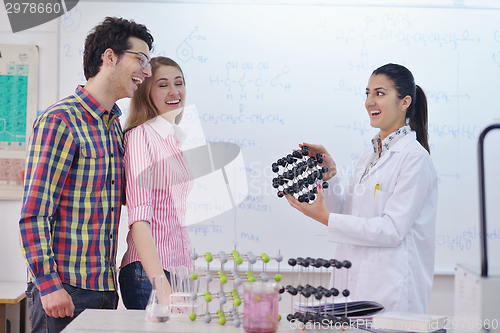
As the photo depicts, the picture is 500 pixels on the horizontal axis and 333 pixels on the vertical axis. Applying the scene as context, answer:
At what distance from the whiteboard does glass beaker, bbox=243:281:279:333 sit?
145 cm

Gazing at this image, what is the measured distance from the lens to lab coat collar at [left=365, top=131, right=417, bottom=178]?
1.63 metres

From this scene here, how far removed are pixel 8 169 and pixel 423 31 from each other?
2.75 m

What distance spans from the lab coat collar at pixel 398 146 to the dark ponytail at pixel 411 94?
0.29 feet

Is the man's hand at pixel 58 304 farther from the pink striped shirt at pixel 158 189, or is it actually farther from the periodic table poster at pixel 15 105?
the periodic table poster at pixel 15 105

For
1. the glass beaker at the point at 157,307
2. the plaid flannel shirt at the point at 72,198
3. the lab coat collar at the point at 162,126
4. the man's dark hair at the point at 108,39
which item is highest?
the man's dark hair at the point at 108,39

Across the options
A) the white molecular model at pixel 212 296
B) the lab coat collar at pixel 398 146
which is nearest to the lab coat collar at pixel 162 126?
the white molecular model at pixel 212 296

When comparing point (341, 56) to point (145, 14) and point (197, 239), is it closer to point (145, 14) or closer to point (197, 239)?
point (145, 14)

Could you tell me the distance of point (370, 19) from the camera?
247 centimetres

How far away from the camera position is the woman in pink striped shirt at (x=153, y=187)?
132 centimetres

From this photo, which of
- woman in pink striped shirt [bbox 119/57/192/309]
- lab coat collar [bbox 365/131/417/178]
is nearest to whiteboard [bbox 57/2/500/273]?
lab coat collar [bbox 365/131/417/178]

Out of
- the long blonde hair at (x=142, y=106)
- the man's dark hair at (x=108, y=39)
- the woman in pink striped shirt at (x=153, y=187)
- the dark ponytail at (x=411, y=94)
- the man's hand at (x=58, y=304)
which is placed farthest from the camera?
the dark ponytail at (x=411, y=94)

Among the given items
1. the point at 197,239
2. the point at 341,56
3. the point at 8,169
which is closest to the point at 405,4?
the point at 341,56

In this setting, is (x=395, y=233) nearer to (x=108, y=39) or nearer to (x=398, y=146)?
(x=398, y=146)

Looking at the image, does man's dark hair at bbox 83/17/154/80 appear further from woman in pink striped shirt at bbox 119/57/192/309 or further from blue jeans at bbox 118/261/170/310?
blue jeans at bbox 118/261/170/310
